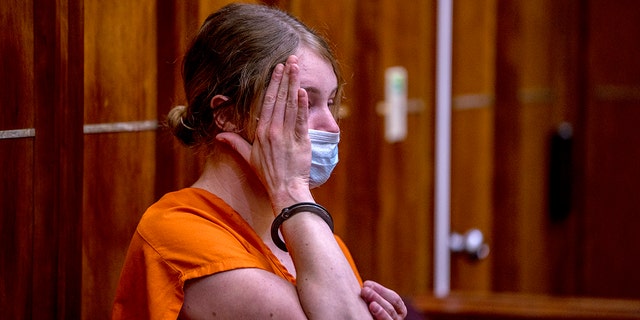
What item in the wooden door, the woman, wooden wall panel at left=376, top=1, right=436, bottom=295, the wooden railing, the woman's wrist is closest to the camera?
the woman

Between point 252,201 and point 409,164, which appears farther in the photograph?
point 409,164

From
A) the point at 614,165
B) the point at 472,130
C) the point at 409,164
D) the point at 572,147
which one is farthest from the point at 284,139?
the point at 614,165

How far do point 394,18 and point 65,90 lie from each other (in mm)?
1890

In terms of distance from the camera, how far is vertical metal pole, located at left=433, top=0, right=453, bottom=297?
3.83m

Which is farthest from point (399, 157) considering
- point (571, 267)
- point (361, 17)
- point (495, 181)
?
point (571, 267)

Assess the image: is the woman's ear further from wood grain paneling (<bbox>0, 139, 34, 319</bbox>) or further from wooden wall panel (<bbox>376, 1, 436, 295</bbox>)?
wooden wall panel (<bbox>376, 1, 436, 295</bbox>)

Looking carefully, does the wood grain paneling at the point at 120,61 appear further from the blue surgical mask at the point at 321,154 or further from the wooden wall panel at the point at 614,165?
the wooden wall panel at the point at 614,165

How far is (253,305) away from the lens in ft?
4.97

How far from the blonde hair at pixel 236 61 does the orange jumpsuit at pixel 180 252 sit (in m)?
0.13

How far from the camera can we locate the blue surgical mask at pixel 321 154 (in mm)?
1705

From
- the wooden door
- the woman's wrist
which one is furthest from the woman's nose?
the wooden door

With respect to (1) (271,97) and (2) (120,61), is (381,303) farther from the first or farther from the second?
(2) (120,61)

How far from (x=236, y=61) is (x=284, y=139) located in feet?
0.50

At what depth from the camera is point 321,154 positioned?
171 cm
